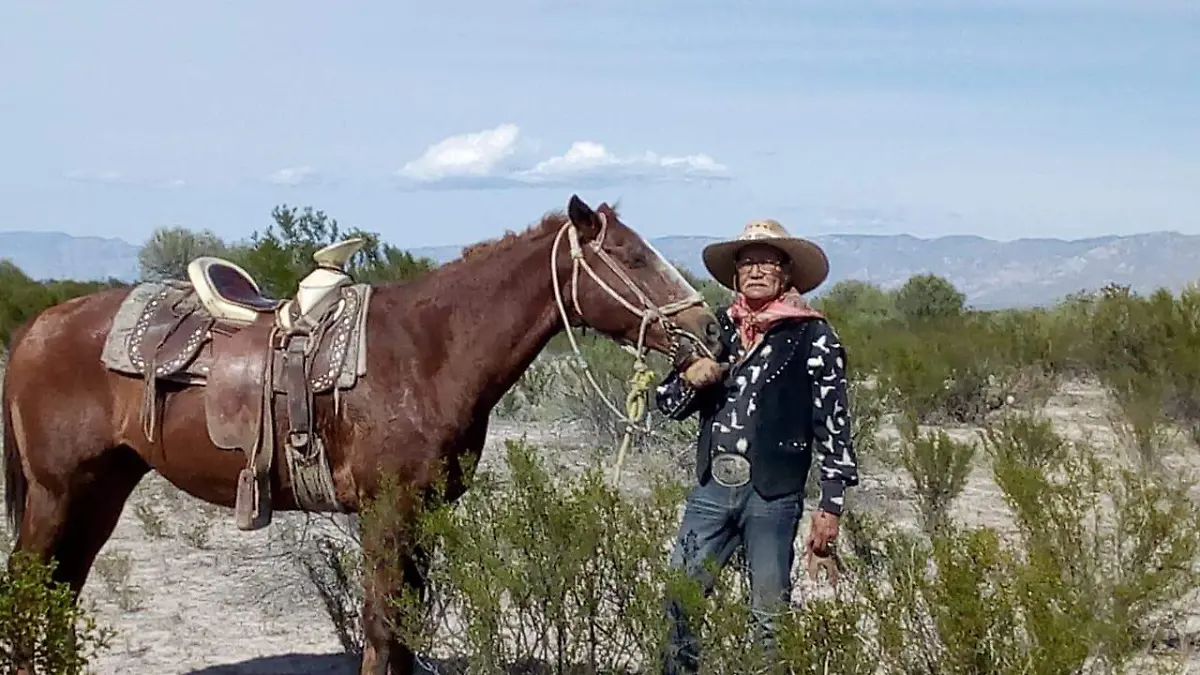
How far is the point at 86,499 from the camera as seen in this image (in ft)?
15.3

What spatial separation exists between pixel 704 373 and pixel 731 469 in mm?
307

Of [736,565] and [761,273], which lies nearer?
[761,273]

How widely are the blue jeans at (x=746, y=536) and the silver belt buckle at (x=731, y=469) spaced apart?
23mm

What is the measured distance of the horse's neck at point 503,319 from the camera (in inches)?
165

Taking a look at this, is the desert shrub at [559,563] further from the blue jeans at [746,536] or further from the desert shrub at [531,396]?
the desert shrub at [531,396]

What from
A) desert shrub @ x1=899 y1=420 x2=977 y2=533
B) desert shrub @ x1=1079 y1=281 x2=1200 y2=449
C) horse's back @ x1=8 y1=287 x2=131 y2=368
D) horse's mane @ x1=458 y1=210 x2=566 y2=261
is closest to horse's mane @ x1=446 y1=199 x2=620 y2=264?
horse's mane @ x1=458 y1=210 x2=566 y2=261

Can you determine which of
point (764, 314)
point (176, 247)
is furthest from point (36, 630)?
point (176, 247)

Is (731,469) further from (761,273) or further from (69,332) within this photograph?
(69,332)

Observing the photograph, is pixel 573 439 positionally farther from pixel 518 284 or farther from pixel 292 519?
pixel 518 284

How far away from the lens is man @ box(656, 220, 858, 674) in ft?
12.1

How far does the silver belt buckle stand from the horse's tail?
2.77 m

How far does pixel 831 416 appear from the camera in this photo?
146 inches

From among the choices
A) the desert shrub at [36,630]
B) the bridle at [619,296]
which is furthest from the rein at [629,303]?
the desert shrub at [36,630]

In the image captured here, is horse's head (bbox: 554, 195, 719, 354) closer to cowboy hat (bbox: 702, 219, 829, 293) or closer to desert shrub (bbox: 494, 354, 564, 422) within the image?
cowboy hat (bbox: 702, 219, 829, 293)
